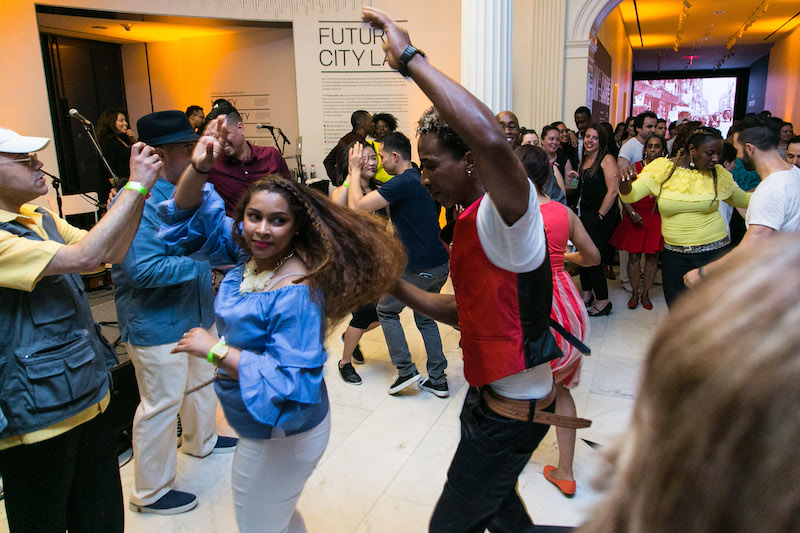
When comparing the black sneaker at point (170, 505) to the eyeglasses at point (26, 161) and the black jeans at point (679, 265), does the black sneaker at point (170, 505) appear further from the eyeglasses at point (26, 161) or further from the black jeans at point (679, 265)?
the black jeans at point (679, 265)

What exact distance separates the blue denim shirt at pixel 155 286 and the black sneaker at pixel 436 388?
5.89ft

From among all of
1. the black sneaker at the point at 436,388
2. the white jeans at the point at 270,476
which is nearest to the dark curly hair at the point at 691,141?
the black sneaker at the point at 436,388

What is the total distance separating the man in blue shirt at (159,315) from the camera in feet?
8.21

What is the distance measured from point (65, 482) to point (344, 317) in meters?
1.06

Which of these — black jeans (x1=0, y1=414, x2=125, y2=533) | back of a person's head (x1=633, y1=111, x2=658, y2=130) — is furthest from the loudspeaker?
back of a person's head (x1=633, y1=111, x2=658, y2=130)

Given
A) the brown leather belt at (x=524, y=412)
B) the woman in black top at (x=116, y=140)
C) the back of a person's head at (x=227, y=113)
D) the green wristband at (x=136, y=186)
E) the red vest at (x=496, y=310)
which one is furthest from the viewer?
the woman in black top at (x=116, y=140)

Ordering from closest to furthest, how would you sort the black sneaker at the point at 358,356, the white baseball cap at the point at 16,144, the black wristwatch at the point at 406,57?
the black wristwatch at the point at 406,57 → the white baseball cap at the point at 16,144 → the black sneaker at the point at 358,356

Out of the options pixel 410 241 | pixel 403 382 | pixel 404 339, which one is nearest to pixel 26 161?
pixel 410 241

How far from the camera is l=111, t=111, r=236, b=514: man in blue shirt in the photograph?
250cm

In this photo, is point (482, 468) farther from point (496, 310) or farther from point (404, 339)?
point (404, 339)

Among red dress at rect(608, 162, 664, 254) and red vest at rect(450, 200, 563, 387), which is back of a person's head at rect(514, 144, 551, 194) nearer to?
red vest at rect(450, 200, 563, 387)

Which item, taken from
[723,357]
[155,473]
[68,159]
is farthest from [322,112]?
[723,357]

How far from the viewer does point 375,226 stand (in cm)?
193

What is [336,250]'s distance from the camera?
69.7 inches
